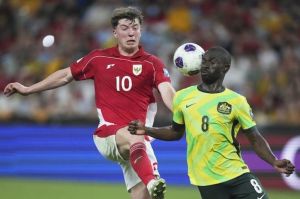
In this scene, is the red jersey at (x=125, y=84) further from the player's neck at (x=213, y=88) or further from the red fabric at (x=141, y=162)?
the player's neck at (x=213, y=88)

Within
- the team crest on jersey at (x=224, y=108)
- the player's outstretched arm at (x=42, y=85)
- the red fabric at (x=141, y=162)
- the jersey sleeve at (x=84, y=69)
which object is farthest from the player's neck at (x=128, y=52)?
the team crest on jersey at (x=224, y=108)

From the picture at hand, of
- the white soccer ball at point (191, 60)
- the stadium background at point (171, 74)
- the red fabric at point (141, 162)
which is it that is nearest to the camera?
the white soccer ball at point (191, 60)

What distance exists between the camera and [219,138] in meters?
7.02

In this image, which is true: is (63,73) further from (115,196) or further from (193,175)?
(115,196)

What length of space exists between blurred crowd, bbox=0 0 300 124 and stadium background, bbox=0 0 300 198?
0.02 m

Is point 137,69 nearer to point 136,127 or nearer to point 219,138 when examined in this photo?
point 136,127

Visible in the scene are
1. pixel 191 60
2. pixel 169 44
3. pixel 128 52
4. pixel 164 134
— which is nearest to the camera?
pixel 164 134

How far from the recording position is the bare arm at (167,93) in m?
8.30

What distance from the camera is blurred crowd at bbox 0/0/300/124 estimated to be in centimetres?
1487

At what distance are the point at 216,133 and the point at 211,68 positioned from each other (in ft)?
1.86

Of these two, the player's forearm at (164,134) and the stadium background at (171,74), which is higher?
the stadium background at (171,74)

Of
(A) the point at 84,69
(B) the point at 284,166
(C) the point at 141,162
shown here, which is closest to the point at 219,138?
(B) the point at 284,166

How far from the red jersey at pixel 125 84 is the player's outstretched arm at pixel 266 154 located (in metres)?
1.72

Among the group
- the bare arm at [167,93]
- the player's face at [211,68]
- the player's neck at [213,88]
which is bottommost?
the player's neck at [213,88]
